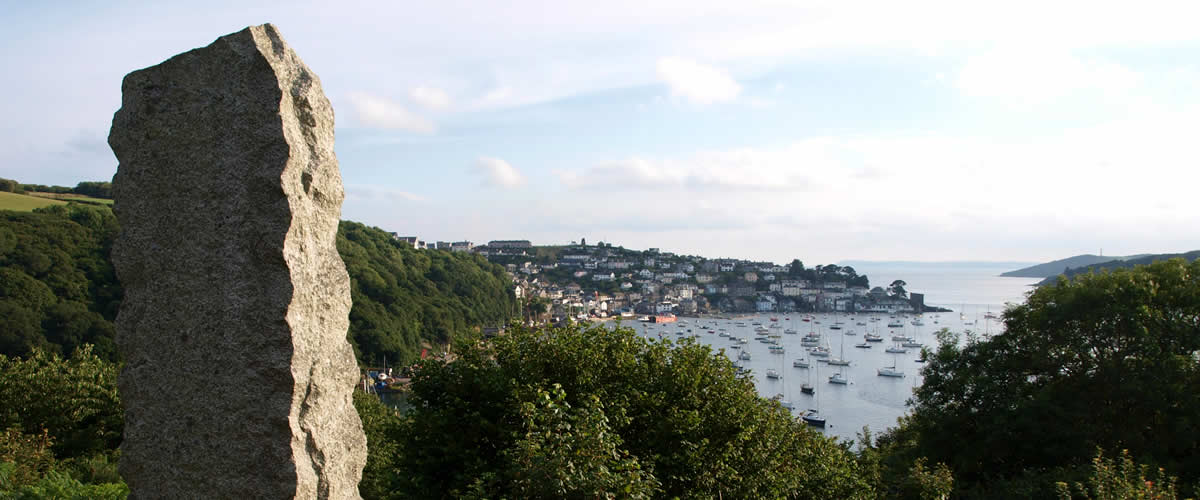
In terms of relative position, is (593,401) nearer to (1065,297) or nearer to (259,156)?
(259,156)

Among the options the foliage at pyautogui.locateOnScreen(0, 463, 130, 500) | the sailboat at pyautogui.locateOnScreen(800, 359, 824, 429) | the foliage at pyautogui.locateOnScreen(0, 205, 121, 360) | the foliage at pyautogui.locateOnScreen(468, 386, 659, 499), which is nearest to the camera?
the foliage at pyautogui.locateOnScreen(468, 386, 659, 499)

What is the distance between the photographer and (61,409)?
1600cm

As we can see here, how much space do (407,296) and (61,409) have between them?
2613 inches

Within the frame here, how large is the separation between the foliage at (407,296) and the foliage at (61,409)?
37.3m

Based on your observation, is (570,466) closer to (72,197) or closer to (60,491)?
(60,491)

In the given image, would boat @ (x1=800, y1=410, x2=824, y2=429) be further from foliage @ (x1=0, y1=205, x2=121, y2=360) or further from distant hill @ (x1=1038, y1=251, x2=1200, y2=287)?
foliage @ (x1=0, y1=205, x2=121, y2=360)

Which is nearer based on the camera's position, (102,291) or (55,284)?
(55,284)

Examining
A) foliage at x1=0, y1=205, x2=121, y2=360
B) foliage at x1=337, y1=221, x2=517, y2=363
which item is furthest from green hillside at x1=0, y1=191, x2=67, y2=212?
foliage at x1=337, y1=221, x2=517, y2=363

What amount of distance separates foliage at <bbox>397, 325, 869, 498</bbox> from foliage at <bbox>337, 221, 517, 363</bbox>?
43610 millimetres

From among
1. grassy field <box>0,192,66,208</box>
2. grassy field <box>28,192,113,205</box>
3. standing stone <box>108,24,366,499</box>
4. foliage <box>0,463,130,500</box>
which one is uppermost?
grassy field <box>28,192,113,205</box>

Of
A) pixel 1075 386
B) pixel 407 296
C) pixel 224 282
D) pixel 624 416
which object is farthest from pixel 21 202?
pixel 1075 386

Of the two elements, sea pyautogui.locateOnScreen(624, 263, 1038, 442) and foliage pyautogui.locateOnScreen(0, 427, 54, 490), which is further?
sea pyautogui.locateOnScreen(624, 263, 1038, 442)

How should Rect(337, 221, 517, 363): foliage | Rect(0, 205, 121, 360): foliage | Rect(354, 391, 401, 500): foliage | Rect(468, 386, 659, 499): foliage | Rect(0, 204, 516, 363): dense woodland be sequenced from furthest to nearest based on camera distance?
Rect(337, 221, 517, 363): foliage
Rect(0, 204, 516, 363): dense woodland
Rect(0, 205, 121, 360): foliage
Rect(354, 391, 401, 500): foliage
Rect(468, 386, 659, 499): foliage

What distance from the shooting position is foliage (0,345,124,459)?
15.8m
